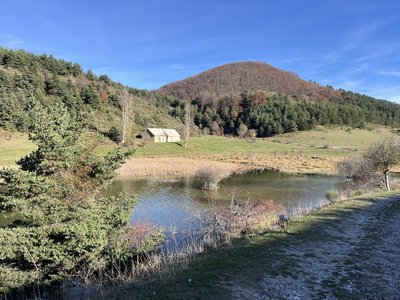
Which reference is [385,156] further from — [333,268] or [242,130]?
[242,130]

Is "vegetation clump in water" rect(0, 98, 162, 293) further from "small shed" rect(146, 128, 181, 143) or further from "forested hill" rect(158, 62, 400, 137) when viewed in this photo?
"forested hill" rect(158, 62, 400, 137)

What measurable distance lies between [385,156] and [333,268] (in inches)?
838

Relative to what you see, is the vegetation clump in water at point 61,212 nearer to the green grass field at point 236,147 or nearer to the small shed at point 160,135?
the green grass field at point 236,147

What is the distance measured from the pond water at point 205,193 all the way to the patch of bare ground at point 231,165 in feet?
15.2

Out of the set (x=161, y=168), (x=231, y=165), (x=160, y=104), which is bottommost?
(x=231, y=165)

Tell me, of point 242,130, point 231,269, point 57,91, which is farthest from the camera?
point 242,130

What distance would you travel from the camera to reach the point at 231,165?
55.6 meters

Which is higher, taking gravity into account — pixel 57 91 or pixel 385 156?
pixel 57 91

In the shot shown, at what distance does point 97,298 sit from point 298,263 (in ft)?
15.8

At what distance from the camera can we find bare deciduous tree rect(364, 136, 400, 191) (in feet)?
86.3

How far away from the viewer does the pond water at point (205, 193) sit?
22.9 meters

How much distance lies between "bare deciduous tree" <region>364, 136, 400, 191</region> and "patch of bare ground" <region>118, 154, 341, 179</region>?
1669cm

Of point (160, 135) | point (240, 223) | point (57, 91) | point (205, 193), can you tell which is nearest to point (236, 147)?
point (160, 135)

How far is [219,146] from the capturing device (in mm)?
79438
